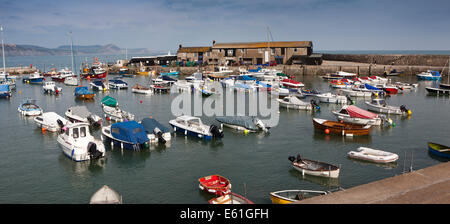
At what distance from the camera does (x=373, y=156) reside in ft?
80.9

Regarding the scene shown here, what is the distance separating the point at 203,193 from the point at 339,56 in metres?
105

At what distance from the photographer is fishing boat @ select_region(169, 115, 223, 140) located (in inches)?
1192

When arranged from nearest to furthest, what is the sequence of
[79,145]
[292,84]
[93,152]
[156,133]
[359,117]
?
[93,152]
[79,145]
[156,133]
[359,117]
[292,84]

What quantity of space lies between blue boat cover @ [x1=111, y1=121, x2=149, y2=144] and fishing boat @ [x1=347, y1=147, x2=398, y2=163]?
16.4m

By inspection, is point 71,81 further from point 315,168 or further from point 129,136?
point 315,168

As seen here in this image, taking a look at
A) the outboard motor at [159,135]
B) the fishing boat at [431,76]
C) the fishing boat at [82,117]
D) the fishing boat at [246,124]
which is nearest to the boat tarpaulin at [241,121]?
the fishing boat at [246,124]

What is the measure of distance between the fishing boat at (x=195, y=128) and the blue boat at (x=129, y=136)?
14.4 ft

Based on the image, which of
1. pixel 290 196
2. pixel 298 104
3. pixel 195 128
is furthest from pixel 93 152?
pixel 298 104

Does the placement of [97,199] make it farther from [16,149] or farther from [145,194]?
[16,149]

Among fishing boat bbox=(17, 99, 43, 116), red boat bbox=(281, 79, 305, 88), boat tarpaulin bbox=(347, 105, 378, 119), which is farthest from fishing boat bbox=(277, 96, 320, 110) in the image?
fishing boat bbox=(17, 99, 43, 116)

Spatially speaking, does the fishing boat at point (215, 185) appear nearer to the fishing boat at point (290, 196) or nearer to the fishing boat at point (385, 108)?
the fishing boat at point (290, 196)

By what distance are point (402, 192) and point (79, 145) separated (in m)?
21.7

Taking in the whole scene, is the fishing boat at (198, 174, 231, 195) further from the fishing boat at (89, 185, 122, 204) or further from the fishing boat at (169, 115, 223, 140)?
the fishing boat at (169, 115, 223, 140)

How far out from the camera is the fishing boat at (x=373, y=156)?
24375 millimetres
